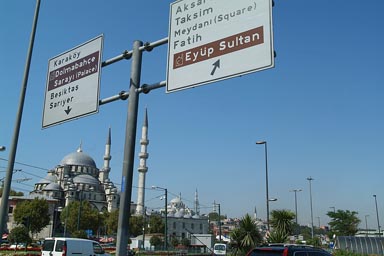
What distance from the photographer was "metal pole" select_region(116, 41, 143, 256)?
7492 mm

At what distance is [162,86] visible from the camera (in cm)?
792

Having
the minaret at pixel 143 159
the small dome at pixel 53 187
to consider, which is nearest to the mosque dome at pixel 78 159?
the small dome at pixel 53 187

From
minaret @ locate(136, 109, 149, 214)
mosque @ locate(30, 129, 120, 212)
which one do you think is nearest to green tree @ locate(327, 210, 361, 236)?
minaret @ locate(136, 109, 149, 214)

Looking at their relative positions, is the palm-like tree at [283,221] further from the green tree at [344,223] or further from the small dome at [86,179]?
the small dome at [86,179]

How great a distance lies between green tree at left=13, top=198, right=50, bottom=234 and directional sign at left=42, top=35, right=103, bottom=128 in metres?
67.7

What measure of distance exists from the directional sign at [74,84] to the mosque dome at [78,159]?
106254 millimetres

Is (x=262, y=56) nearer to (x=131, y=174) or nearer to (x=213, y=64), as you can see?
(x=213, y=64)

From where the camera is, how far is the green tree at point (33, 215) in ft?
231

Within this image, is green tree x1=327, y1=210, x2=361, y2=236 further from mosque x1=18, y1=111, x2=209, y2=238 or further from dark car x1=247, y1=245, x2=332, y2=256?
dark car x1=247, y1=245, x2=332, y2=256

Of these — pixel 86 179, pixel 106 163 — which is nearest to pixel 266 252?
pixel 86 179

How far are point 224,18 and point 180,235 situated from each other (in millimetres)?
113274

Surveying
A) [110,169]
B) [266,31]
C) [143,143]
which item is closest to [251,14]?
[266,31]

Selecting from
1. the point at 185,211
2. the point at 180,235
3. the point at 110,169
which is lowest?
the point at 180,235

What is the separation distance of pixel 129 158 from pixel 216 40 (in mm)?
2870
